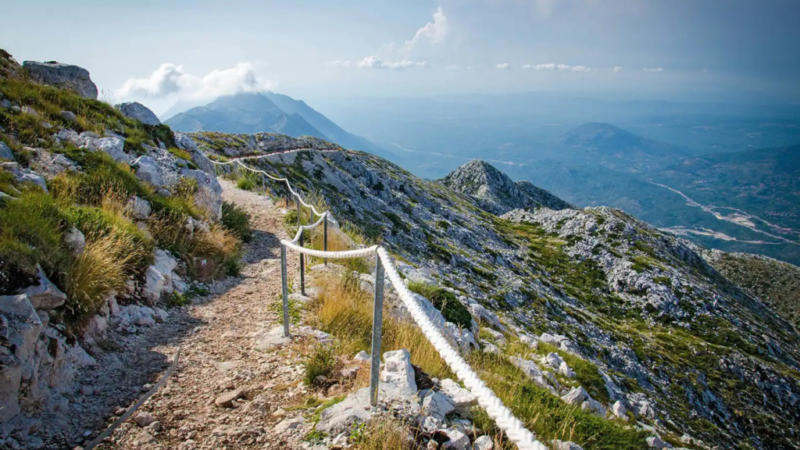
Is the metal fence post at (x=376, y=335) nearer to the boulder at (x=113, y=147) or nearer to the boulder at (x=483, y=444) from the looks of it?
the boulder at (x=483, y=444)

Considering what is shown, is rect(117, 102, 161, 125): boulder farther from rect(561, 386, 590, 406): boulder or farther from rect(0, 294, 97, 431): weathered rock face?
rect(561, 386, 590, 406): boulder

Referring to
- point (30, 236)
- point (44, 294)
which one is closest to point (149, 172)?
point (30, 236)

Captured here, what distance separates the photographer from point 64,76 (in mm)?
17969

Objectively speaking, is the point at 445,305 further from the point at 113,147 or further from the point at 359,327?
the point at 113,147

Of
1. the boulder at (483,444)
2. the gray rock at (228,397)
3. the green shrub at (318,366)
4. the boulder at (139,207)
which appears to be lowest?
the gray rock at (228,397)

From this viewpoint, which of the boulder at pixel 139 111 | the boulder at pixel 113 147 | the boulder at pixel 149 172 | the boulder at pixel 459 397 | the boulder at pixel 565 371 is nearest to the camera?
the boulder at pixel 459 397

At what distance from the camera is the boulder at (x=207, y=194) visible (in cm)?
1284

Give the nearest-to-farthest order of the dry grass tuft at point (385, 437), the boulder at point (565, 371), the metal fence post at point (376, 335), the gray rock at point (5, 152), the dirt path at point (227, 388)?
the dry grass tuft at point (385, 437) → the metal fence post at point (376, 335) → the dirt path at point (227, 388) → the gray rock at point (5, 152) → the boulder at point (565, 371)

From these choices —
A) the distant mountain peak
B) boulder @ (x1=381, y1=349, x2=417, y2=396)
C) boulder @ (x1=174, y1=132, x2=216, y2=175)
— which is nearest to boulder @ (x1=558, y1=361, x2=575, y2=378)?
boulder @ (x1=381, y1=349, x2=417, y2=396)

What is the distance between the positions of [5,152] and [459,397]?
1115cm

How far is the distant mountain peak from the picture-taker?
362 feet

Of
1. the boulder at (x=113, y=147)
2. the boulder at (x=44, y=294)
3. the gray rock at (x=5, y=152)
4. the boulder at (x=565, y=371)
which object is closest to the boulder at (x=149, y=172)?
the boulder at (x=113, y=147)

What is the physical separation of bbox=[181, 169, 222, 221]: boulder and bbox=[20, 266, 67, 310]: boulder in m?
7.49

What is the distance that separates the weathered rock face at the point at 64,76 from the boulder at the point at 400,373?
19.8 metres
